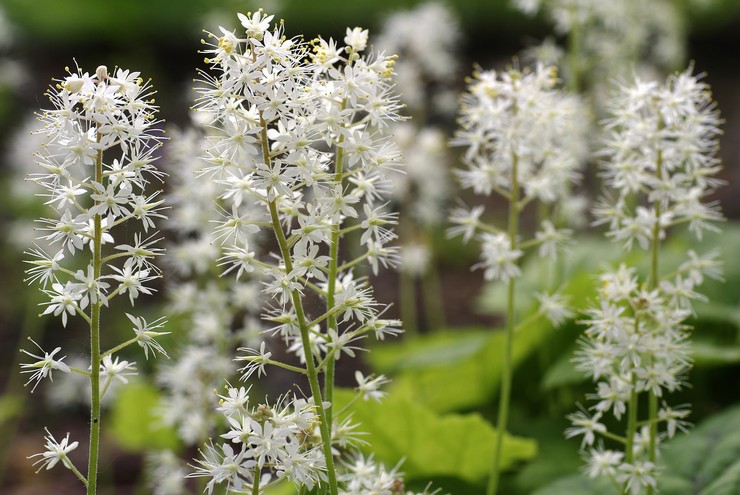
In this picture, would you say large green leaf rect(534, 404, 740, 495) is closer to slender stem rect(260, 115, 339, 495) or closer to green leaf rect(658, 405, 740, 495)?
green leaf rect(658, 405, 740, 495)

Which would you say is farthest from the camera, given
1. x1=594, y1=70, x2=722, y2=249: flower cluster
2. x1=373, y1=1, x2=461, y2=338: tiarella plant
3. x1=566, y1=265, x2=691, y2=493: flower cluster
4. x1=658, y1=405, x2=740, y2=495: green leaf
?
x1=373, y1=1, x2=461, y2=338: tiarella plant

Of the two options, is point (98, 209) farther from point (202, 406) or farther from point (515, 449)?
point (515, 449)

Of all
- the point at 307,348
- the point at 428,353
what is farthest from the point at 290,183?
the point at 428,353

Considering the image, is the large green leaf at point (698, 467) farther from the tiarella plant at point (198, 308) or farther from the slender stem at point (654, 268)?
the tiarella plant at point (198, 308)

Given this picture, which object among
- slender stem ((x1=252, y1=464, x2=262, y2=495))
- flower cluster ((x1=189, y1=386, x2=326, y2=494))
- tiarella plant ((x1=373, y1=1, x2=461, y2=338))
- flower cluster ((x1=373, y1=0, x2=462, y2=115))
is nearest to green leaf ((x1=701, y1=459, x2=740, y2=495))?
flower cluster ((x1=189, y1=386, x2=326, y2=494))

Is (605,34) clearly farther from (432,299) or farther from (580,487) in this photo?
(580,487)
